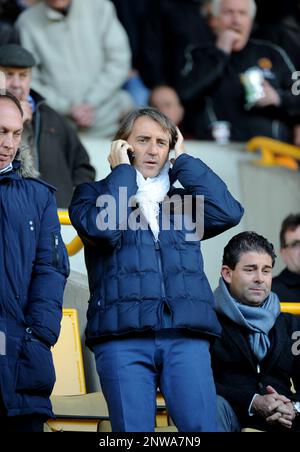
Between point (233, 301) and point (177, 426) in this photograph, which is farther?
point (233, 301)

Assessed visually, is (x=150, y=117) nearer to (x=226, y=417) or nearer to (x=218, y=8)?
(x=226, y=417)

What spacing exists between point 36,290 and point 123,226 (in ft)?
1.62

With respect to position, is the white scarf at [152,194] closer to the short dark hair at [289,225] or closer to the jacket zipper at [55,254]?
the jacket zipper at [55,254]

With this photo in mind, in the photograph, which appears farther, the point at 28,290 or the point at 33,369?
the point at 28,290

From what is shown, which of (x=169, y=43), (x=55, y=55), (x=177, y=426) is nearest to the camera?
(x=177, y=426)

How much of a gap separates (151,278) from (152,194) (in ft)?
1.52

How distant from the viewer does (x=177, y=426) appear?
6062 mm

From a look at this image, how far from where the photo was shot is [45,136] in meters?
8.92

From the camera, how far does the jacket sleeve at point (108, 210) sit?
244 inches

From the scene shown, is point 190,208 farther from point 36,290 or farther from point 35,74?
point 35,74

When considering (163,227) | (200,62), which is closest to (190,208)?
(163,227)

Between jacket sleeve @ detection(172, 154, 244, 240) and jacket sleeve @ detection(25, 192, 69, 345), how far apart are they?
61 centimetres

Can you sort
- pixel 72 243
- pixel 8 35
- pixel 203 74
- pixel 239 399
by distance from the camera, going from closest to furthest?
1. pixel 239 399
2. pixel 72 243
3. pixel 8 35
4. pixel 203 74

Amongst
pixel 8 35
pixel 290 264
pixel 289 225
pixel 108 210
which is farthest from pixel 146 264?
pixel 8 35
